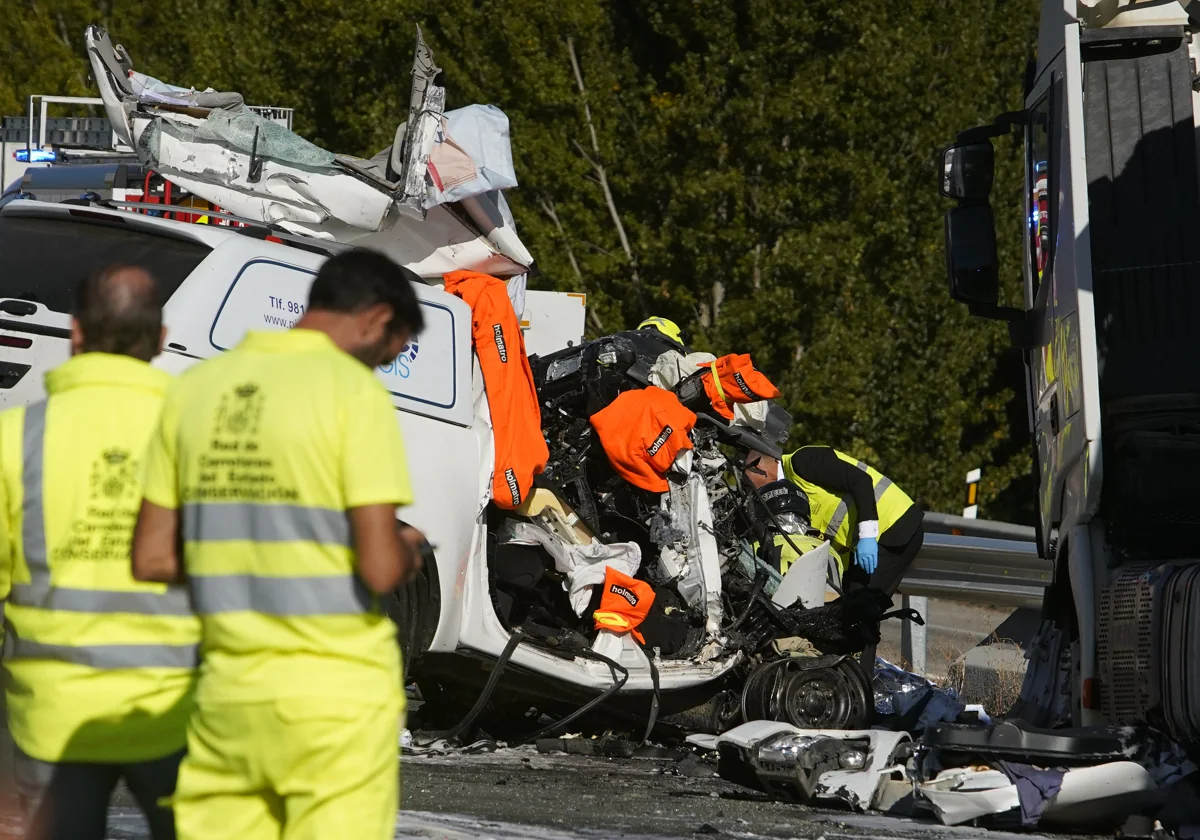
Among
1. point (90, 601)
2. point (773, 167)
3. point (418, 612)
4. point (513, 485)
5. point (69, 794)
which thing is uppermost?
point (773, 167)

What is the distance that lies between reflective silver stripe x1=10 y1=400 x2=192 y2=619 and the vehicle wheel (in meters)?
3.10

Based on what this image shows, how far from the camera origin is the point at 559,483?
25.9ft

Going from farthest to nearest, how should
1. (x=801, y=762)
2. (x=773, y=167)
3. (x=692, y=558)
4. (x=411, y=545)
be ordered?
(x=773, y=167) < (x=692, y=558) < (x=801, y=762) < (x=411, y=545)

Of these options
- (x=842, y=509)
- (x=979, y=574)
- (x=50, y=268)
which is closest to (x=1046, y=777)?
(x=842, y=509)

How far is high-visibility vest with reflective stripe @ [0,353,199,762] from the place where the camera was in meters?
3.47

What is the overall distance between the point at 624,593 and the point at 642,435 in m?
0.70

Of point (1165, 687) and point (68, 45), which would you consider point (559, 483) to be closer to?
point (1165, 687)

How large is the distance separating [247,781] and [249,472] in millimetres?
552

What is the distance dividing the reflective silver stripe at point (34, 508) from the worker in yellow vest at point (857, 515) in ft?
18.7

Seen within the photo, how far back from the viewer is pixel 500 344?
7191 mm

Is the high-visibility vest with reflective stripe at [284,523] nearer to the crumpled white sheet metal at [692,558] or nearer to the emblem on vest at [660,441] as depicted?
the emblem on vest at [660,441]

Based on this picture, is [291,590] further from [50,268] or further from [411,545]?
[50,268]

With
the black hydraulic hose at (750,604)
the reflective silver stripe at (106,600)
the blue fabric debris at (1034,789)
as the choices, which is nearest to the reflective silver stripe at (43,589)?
the reflective silver stripe at (106,600)

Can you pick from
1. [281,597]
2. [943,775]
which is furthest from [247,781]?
[943,775]
